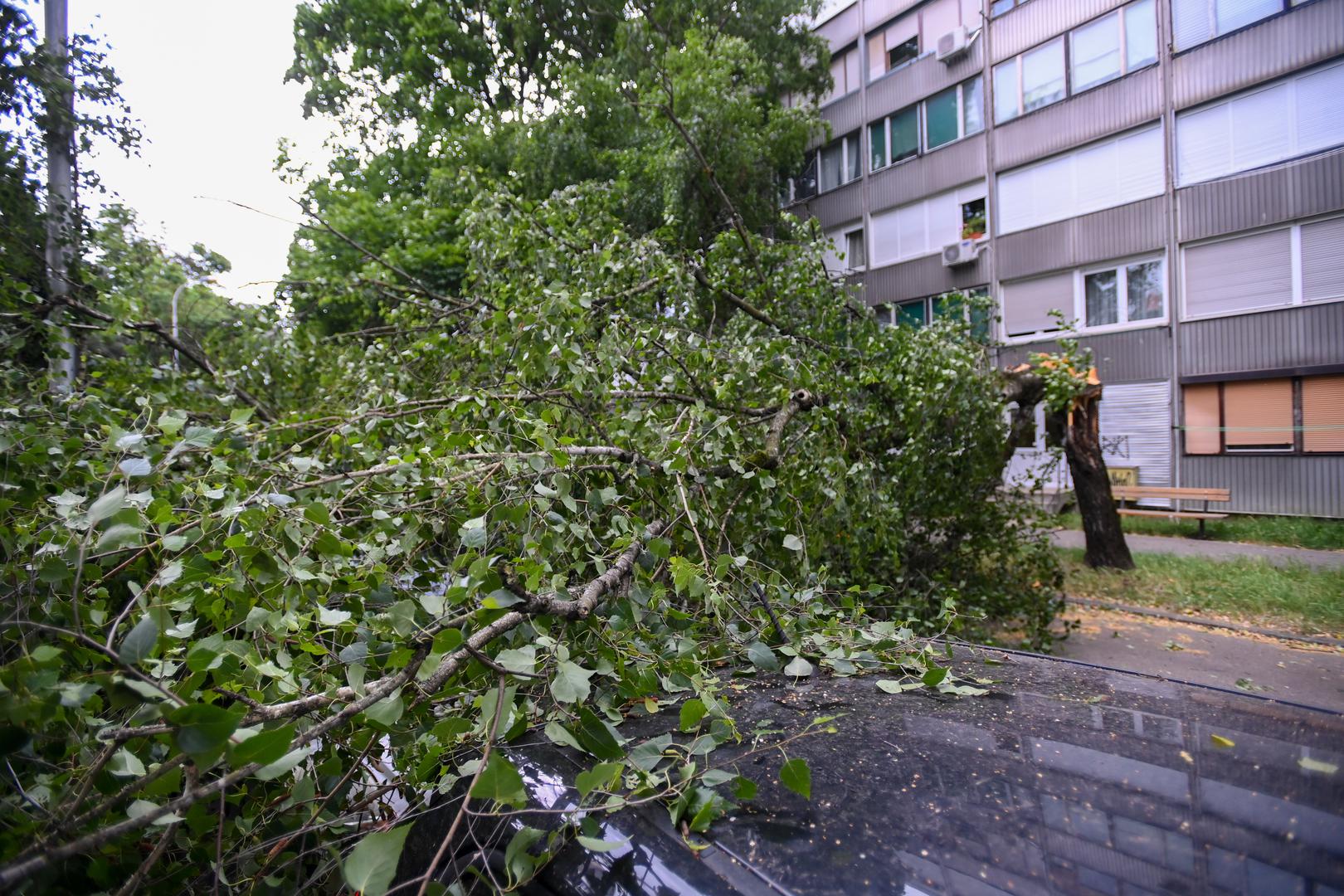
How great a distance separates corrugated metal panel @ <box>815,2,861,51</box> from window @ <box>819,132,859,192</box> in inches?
105

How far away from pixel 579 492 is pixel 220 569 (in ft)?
4.93

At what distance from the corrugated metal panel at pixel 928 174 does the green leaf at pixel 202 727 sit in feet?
69.1

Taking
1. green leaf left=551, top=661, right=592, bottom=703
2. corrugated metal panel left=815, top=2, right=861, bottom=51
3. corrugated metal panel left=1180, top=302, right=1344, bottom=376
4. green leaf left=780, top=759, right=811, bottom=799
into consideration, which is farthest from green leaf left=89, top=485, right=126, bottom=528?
corrugated metal panel left=815, top=2, right=861, bottom=51

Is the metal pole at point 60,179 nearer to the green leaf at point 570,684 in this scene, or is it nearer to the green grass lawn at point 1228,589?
the green leaf at point 570,684

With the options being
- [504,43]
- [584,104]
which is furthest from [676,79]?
[504,43]

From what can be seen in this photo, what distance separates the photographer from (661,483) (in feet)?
11.0

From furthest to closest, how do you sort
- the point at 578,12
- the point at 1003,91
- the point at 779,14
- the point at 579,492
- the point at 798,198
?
1. the point at 798,198
2. the point at 1003,91
3. the point at 779,14
4. the point at 578,12
5. the point at 579,492

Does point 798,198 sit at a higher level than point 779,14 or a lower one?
lower

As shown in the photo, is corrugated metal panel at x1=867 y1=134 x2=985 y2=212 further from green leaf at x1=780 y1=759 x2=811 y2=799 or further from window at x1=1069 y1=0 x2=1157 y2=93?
green leaf at x1=780 y1=759 x2=811 y2=799

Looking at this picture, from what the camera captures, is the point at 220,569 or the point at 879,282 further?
the point at 879,282

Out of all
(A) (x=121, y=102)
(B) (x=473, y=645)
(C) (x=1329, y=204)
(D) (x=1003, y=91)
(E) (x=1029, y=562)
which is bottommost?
(E) (x=1029, y=562)

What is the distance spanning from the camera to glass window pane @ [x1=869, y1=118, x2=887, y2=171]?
847 inches

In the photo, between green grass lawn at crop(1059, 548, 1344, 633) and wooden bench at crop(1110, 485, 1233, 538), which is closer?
green grass lawn at crop(1059, 548, 1344, 633)

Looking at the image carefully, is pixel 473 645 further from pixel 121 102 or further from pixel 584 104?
pixel 584 104
